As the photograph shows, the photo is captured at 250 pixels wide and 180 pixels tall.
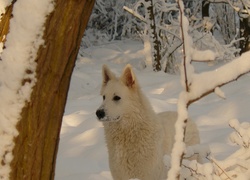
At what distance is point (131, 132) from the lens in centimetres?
446

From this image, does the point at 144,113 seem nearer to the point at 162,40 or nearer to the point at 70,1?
the point at 70,1

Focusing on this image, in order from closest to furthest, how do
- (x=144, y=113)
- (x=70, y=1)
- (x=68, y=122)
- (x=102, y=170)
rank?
1. (x=70, y=1)
2. (x=144, y=113)
3. (x=102, y=170)
4. (x=68, y=122)

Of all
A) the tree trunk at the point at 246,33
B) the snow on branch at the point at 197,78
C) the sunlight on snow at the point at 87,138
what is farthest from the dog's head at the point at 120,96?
the tree trunk at the point at 246,33

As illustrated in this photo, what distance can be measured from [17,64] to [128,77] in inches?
99.0

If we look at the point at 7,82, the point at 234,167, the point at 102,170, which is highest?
the point at 7,82

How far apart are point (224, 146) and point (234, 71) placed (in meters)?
4.35

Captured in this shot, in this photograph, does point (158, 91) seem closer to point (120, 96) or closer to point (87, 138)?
point (87, 138)

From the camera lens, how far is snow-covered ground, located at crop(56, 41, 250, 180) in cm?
590

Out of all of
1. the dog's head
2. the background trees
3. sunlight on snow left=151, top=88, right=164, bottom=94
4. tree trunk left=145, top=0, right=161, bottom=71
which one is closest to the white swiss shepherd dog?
the dog's head

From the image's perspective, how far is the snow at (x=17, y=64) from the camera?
206 centimetres

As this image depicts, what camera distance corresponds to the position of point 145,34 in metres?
12.8

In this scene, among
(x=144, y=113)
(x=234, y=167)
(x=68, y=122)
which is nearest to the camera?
(x=234, y=167)

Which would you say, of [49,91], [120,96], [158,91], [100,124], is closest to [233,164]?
[49,91]

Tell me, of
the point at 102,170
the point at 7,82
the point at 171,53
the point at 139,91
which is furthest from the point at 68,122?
the point at 7,82
